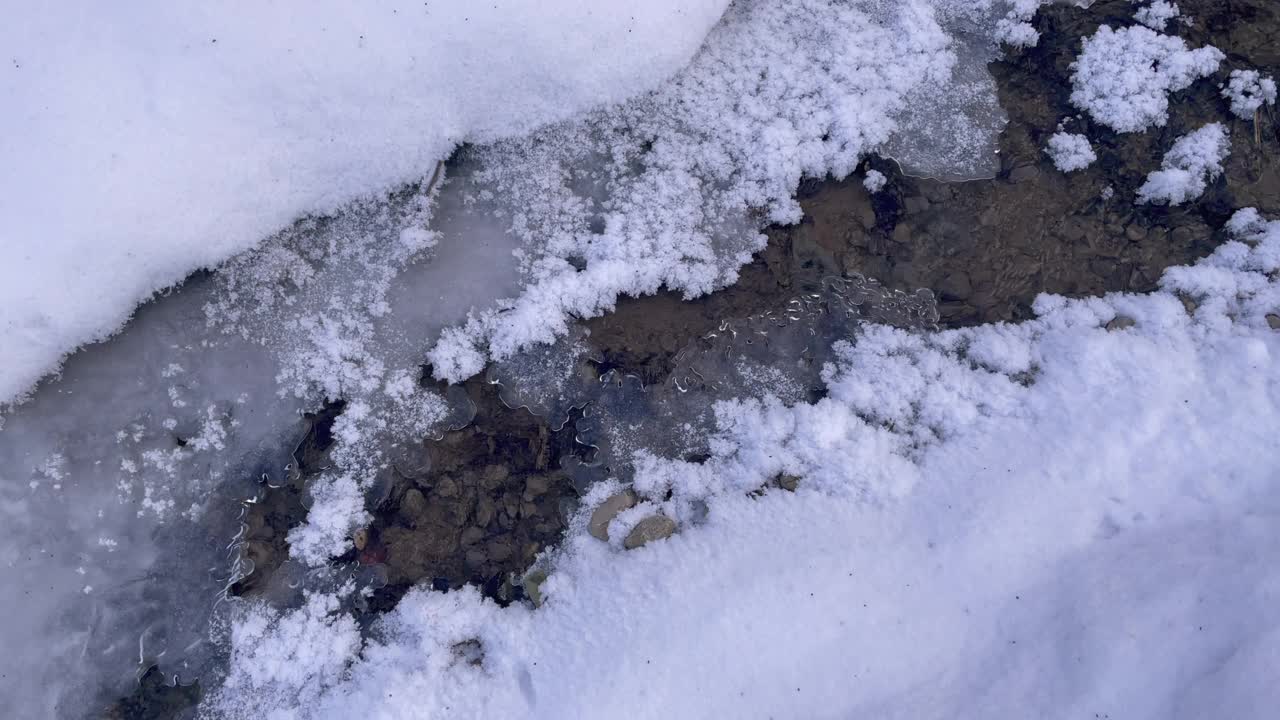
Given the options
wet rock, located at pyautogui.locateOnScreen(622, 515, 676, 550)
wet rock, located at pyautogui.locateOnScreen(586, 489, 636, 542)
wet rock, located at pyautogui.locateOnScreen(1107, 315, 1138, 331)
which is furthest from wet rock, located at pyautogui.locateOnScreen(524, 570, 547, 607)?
wet rock, located at pyautogui.locateOnScreen(1107, 315, 1138, 331)

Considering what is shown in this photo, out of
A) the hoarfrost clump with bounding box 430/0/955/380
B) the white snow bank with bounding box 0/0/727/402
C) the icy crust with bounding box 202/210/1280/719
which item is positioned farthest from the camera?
the hoarfrost clump with bounding box 430/0/955/380

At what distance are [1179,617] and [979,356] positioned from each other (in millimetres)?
1456

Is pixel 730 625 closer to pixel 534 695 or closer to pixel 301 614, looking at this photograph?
pixel 534 695

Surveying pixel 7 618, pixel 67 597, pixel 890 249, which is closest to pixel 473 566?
pixel 67 597

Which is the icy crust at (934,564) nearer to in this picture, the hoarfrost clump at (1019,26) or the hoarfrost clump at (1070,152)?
the hoarfrost clump at (1070,152)

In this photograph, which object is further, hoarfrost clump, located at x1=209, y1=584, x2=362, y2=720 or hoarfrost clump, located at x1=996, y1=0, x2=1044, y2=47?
hoarfrost clump, located at x1=996, y1=0, x2=1044, y2=47

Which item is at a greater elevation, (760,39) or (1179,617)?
(760,39)

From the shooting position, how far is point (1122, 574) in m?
3.20

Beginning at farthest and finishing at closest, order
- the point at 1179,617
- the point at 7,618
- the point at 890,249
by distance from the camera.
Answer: the point at 890,249
the point at 7,618
the point at 1179,617

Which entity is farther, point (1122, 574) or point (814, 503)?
point (814, 503)

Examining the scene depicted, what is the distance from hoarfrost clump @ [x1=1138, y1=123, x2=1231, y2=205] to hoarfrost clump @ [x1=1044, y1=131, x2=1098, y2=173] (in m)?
0.36

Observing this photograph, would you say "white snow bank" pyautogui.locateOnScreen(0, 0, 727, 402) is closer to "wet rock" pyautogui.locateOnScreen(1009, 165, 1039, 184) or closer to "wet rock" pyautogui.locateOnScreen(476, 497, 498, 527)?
"wet rock" pyautogui.locateOnScreen(476, 497, 498, 527)

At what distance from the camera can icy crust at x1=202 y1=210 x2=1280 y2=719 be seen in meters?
3.12

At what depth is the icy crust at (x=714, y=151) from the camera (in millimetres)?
3615
